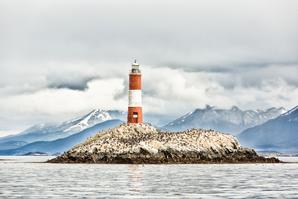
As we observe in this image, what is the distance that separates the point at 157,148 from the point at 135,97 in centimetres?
1166

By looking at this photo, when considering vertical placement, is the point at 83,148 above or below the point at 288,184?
above

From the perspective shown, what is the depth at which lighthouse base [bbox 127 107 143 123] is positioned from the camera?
388 feet

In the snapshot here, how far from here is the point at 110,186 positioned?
58844 millimetres

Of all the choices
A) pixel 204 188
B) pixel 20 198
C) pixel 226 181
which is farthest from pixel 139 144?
pixel 20 198

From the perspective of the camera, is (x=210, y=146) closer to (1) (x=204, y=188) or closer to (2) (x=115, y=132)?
(2) (x=115, y=132)

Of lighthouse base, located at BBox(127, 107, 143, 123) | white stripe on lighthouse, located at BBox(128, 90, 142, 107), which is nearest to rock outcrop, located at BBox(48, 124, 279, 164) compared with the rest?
lighthouse base, located at BBox(127, 107, 143, 123)

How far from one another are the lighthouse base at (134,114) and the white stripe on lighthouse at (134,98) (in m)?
0.64

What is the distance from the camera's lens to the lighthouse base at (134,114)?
11824cm

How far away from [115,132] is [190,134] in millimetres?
12225

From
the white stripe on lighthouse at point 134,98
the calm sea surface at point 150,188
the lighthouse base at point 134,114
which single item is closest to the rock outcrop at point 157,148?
the lighthouse base at point 134,114

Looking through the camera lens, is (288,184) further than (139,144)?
No

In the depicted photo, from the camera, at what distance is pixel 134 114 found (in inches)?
Result: 4675

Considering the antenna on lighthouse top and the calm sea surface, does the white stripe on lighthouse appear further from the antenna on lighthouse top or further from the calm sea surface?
the calm sea surface

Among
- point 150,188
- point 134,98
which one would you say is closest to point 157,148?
point 134,98
